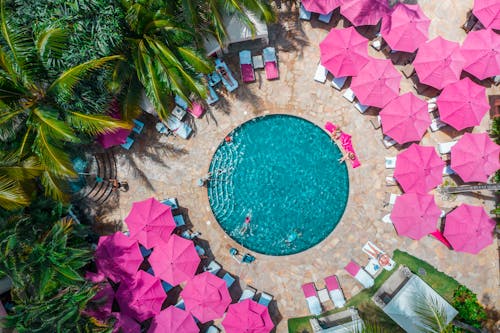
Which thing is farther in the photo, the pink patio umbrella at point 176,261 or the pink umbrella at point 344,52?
the pink umbrella at point 344,52

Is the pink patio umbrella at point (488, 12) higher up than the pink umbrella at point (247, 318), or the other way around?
the pink patio umbrella at point (488, 12)

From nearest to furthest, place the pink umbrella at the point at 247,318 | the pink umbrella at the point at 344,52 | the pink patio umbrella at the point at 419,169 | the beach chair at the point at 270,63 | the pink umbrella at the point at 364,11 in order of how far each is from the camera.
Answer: the pink umbrella at the point at 247,318
the pink patio umbrella at the point at 419,169
the pink umbrella at the point at 344,52
the pink umbrella at the point at 364,11
the beach chair at the point at 270,63

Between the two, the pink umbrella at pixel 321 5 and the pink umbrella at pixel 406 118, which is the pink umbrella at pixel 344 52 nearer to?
the pink umbrella at pixel 321 5

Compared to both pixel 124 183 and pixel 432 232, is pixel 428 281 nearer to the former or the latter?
pixel 432 232

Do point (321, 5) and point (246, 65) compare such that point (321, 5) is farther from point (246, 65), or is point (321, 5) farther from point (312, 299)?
point (312, 299)

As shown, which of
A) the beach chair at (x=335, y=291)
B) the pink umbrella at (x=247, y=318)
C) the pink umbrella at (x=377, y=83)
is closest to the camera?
the pink umbrella at (x=247, y=318)

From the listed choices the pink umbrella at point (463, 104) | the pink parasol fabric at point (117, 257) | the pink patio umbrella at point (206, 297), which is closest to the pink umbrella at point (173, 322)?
the pink patio umbrella at point (206, 297)

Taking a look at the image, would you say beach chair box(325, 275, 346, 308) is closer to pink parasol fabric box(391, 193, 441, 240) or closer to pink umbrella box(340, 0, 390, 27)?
pink parasol fabric box(391, 193, 441, 240)
